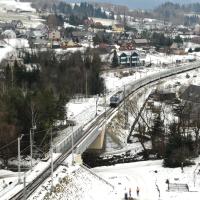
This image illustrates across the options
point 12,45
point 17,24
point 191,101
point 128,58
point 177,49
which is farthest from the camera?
point 17,24

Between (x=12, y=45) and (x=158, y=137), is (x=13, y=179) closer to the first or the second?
(x=158, y=137)

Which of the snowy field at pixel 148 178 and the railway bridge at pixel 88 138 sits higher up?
the railway bridge at pixel 88 138

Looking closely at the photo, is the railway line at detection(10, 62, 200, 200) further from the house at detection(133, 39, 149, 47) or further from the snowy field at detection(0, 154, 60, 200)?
the house at detection(133, 39, 149, 47)

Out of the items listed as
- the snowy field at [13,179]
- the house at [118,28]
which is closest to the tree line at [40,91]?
the snowy field at [13,179]

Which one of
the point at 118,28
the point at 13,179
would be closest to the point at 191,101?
the point at 13,179

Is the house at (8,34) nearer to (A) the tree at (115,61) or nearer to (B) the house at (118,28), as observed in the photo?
(B) the house at (118,28)

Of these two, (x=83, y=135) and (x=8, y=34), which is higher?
(x=8, y=34)

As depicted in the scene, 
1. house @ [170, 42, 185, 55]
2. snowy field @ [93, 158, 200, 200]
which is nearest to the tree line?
snowy field @ [93, 158, 200, 200]

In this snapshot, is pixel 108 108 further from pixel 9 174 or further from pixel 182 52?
pixel 182 52

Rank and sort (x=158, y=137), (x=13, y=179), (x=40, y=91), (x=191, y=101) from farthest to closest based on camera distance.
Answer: (x=191, y=101)
(x=40, y=91)
(x=158, y=137)
(x=13, y=179)
